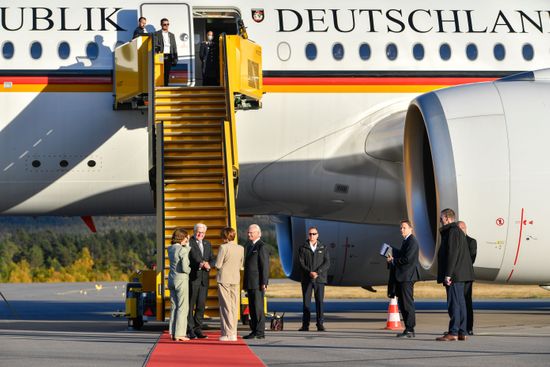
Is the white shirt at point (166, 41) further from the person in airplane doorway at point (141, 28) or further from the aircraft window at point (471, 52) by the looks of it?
the aircraft window at point (471, 52)

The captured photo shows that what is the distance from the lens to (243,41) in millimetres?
18094

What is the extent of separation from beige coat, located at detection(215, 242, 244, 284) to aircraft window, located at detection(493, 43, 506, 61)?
6.06 meters

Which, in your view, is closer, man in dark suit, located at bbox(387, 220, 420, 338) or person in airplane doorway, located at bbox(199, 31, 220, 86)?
man in dark suit, located at bbox(387, 220, 420, 338)

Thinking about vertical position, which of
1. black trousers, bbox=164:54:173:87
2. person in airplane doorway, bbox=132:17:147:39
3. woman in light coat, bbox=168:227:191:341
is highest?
person in airplane doorway, bbox=132:17:147:39

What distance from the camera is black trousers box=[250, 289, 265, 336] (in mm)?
15352

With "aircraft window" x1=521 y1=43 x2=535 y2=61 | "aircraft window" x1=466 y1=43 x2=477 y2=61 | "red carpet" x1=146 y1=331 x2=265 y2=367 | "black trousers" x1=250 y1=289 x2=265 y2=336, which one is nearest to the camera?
"red carpet" x1=146 y1=331 x2=265 y2=367

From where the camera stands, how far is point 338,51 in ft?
61.7

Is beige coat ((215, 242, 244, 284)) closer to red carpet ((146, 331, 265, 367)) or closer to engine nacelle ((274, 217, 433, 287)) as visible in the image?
red carpet ((146, 331, 265, 367))

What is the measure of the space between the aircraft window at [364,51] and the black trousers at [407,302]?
170 inches

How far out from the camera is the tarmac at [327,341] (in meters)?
12.6

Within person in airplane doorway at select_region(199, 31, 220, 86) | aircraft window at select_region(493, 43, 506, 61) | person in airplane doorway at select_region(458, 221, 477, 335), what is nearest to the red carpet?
person in airplane doorway at select_region(458, 221, 477, 335)

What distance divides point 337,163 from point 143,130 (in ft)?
9.36

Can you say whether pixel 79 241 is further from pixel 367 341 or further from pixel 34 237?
pixel 367 341

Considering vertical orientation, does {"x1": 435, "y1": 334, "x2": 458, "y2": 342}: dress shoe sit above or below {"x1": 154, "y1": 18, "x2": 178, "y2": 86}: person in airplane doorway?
below
